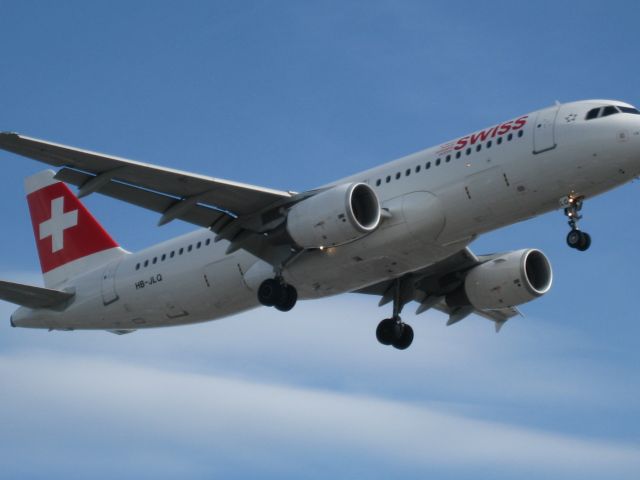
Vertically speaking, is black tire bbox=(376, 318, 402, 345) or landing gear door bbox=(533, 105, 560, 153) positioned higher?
landing gear door bbox=(533, 105, 560, 153)

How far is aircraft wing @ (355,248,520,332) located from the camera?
41344mm

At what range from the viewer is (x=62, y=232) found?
152 feet

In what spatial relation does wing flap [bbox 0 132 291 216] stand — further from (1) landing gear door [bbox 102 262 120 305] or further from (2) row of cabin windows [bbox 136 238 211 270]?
(1) landing gear door [bbox 102 262 120 305]

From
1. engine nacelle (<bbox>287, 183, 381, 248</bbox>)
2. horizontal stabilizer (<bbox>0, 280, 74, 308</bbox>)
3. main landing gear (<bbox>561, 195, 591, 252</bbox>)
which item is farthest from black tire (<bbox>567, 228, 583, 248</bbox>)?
horizontal stabilizer (<bbox>0, 280, 74, 308</bbox>)

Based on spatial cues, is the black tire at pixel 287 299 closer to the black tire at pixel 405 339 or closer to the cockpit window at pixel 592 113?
the black tire at pixel 405 339

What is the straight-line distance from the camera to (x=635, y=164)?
3366 centimetres

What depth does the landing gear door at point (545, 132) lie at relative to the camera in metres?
34.2

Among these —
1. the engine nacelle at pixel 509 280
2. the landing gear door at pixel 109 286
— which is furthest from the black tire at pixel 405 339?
the landing gear door at pixel 109 286

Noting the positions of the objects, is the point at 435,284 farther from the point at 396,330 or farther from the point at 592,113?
the point at 592,113

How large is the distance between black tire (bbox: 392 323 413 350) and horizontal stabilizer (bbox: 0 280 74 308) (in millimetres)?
11046

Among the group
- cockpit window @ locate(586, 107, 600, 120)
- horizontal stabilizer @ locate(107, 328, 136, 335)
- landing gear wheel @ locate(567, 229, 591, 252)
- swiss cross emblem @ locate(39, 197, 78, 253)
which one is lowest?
horizontal stabilizer @ locate(107, 328, 136, 335)

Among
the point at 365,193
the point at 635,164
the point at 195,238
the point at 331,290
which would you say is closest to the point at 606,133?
the point at 635,164

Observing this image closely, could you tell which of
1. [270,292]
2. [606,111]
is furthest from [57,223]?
[606,111]

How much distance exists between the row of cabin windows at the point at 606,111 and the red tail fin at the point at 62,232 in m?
17.5
